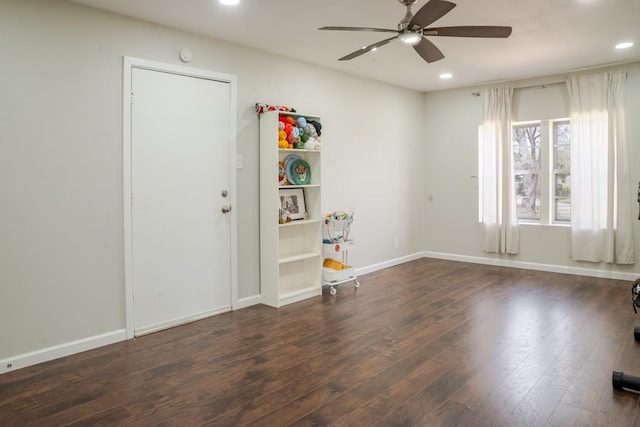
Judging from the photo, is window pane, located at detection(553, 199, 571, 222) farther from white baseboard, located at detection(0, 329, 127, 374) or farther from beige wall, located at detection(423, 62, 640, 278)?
white baseboard, located at detection(0, 329, 127, 374)

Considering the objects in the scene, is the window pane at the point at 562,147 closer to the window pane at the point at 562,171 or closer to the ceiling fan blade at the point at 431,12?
the window pane at the point at 562,171

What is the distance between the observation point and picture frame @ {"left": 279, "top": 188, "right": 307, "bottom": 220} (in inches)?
181

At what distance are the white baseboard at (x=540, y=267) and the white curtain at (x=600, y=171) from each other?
0.17 m

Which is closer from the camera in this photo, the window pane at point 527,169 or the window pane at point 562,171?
the window pane at point 562,171

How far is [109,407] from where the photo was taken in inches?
96.7

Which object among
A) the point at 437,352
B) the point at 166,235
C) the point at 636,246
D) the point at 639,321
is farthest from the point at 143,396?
the point at 636,246

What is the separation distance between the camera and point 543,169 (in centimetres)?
590

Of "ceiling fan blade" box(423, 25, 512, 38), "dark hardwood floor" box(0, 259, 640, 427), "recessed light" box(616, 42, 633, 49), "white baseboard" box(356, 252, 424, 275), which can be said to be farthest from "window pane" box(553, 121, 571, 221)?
"ceiling fan blade" box(423, 25, 512, 38)

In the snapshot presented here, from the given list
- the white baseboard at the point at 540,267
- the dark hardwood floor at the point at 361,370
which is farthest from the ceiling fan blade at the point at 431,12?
the white baseboard at the point at 540,267

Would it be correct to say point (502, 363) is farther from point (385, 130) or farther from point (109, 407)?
point (385, 130)

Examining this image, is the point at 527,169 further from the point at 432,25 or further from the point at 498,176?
the point at 432,25

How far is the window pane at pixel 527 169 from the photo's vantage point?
19.7 ft

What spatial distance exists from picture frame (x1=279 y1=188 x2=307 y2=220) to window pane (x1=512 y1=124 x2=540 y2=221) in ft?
10.7

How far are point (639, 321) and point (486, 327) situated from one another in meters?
1.37
